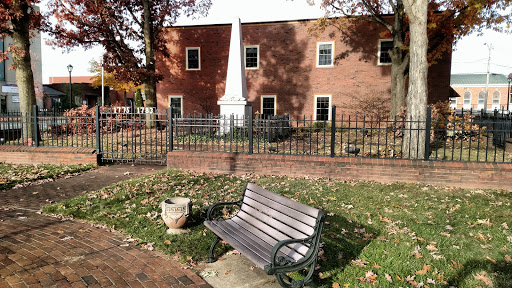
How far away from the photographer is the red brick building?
72.2ft

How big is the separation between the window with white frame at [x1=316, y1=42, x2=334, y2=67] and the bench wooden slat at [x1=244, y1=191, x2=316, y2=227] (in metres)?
19.9

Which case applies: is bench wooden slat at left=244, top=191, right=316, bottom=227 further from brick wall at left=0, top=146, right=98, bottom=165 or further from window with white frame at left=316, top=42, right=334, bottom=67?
window with white frame at left=316, top=42, right=334, bottom=67

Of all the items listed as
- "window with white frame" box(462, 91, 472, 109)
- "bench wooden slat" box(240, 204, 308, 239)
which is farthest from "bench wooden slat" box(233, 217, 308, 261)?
"window with white frame" box(462, 91, 472, 109)

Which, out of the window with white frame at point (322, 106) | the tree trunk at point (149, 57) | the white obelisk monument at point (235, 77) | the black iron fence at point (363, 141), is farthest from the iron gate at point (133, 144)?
the window with white frame at point (322, 106)

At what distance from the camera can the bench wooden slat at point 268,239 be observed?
11.2 ft

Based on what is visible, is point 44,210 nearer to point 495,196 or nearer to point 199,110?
point 495,196

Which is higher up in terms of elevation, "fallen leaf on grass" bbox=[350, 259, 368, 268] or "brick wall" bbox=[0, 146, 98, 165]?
"brick wall" bbox=[0, 146, 98, 165]

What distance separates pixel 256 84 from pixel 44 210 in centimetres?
1933

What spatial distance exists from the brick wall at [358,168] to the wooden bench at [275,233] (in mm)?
4228

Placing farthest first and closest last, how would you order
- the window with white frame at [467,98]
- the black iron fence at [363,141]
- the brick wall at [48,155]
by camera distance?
the window with white frame at [467,98] → the brick wall at [48,155] → the black iron fence at [363,141]

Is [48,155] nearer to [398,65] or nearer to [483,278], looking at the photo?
[483,278]

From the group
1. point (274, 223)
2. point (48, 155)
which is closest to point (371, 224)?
point (274, 223)

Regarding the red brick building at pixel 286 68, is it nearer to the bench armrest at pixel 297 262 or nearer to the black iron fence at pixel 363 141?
the black iron fence at pixel 363 141

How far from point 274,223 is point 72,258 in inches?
93.3
